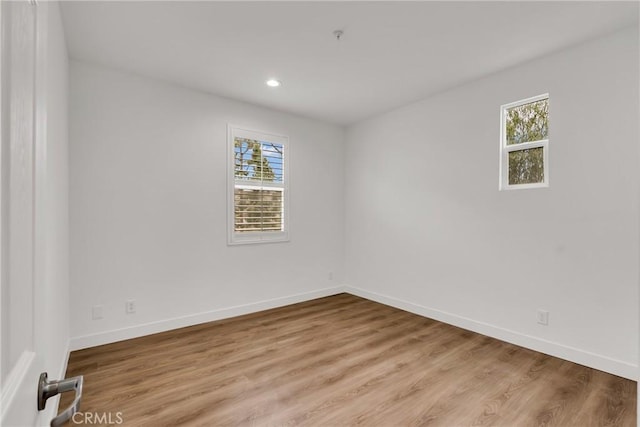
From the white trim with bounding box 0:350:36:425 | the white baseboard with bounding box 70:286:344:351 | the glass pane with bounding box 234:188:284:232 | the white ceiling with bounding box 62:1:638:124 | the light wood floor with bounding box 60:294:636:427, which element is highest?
the white ceiling with bounding box 62:1:638:124

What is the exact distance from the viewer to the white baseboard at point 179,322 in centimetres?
287

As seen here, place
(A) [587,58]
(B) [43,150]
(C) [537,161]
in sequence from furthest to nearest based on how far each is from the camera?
(C) [537,161] < (A) [587,58] < (B) [43,150]

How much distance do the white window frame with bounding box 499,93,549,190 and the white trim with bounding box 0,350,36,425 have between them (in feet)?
11.3

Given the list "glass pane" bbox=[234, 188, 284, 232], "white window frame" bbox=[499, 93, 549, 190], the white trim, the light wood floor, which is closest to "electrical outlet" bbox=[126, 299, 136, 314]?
the light wood floor

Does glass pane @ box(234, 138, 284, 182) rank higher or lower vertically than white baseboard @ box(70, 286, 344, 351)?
higher

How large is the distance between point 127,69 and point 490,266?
4152 mm

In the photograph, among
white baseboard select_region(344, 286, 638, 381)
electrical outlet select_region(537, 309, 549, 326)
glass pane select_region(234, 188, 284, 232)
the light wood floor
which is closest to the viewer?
the light wood floor

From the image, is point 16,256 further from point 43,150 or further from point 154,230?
point 154,230

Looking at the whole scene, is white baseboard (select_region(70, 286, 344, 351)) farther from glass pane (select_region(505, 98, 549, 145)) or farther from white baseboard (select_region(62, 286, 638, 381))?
glass pane (select_region(505, 98, 549, 145))

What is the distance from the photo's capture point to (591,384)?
2260 millimetres

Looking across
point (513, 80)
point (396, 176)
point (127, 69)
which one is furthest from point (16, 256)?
point (396, 176)

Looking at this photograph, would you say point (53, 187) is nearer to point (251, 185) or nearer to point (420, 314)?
point (251, 185)

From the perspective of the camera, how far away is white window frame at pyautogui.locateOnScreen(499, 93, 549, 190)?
110 inches

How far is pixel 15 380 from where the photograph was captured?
467 mm
